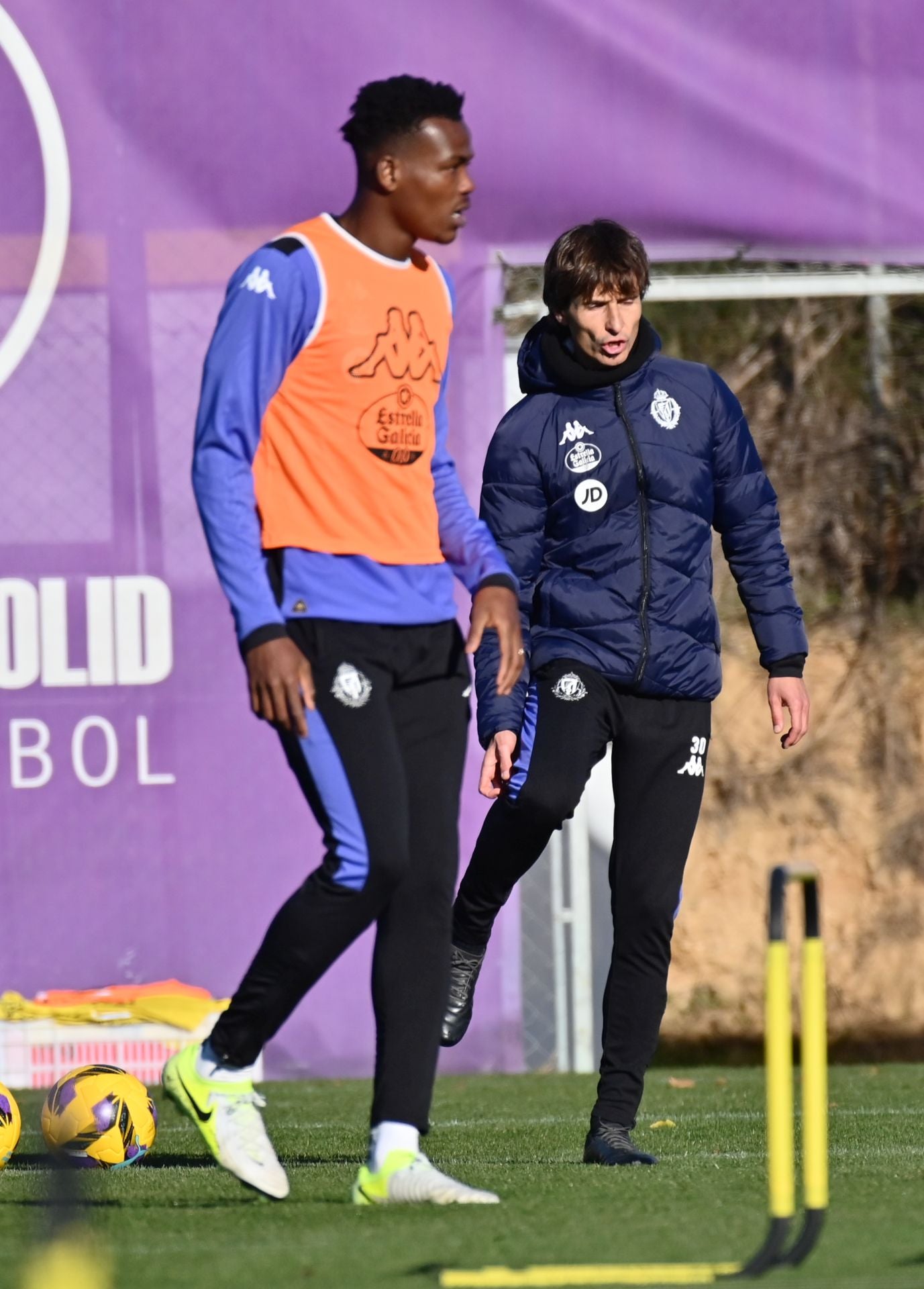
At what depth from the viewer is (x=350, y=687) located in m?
3.51

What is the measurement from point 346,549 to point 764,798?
21.2 feet

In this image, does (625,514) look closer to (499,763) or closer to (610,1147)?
(499,763)

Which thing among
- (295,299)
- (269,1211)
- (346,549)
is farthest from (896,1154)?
(295,299)

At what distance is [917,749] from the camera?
31.2 feet

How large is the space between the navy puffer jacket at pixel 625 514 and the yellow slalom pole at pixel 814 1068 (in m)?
1.56

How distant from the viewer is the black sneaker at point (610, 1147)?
437cm

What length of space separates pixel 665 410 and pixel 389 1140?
1794mm

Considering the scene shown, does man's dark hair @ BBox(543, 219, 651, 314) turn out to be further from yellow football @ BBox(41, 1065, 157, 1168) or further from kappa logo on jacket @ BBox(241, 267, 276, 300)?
yellow football @ BBox(41, 1065, 157, 1168)

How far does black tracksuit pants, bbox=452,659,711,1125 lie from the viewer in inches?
176

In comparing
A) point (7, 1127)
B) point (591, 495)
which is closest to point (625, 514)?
point (591, 495)

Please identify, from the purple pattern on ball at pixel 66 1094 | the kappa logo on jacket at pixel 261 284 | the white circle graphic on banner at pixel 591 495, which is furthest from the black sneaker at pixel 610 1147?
the kappa logo on jacket at pixel 261 284

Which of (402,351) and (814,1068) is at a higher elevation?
(402,351)

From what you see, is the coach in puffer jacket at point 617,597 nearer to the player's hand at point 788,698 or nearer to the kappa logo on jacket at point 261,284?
the player's hand at point 788,698

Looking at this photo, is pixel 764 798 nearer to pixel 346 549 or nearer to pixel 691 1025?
pixel 691 1025
